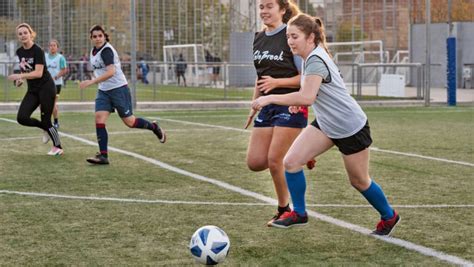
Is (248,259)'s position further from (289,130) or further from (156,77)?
(156,77)

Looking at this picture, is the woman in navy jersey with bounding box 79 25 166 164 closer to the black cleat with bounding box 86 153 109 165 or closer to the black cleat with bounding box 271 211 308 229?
the black cleat with bounding box 86 153 109 165

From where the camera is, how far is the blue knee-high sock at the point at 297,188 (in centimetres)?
747

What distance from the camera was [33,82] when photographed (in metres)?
13.6

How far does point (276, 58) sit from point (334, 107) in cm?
109

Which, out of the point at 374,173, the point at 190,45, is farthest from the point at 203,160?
the point at 190,45

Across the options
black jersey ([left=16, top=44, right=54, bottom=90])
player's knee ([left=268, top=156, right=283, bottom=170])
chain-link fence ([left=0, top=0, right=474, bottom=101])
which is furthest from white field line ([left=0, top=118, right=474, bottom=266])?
chain-link fence ([left=0, top=0, right=474, bottom=101])

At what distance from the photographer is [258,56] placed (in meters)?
8.18

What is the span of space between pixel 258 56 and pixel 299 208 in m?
1.49

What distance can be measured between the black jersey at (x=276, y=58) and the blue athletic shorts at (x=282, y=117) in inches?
6.1


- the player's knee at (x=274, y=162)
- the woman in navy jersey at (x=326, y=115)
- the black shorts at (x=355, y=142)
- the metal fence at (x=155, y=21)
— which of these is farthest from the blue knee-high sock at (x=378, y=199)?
the metal fence at (x=155, y=21)

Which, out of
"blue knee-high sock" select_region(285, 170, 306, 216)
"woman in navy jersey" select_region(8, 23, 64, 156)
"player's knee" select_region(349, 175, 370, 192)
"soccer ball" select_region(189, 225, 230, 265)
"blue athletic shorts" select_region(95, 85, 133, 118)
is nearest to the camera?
"soccer ball" select_region(189, 225, 230, 265)

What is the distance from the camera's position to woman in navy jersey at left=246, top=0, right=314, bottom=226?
7949 mm

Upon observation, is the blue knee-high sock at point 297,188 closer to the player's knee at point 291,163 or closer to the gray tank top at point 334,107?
the player's knee at point 291,163

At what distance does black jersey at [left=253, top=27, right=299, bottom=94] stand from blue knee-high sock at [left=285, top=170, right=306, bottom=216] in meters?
0.87
